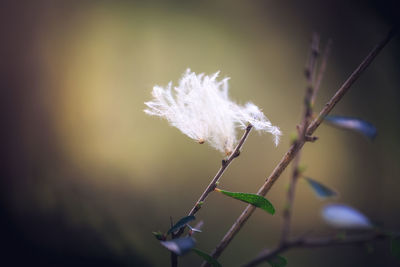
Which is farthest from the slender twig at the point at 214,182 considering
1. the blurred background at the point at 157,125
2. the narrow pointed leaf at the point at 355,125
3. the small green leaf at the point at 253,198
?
the blurred background at the point at 157,125

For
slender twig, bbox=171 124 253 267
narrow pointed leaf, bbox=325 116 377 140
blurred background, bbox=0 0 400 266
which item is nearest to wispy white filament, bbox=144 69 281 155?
slender twig, bbox=171 124 253 267

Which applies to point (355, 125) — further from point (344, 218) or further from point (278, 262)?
point (278, 262)

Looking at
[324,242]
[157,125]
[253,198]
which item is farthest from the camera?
[157,125]

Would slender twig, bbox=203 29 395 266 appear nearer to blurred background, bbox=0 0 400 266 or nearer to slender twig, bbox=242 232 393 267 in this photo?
slender twig, bbox=242 232 393 267

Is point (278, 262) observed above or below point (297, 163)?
below

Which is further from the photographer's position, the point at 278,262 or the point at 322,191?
the point at 278,262

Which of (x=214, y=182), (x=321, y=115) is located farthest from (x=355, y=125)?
(x=214, y=182)

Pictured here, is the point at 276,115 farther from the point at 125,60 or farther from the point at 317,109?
the point at 125,60

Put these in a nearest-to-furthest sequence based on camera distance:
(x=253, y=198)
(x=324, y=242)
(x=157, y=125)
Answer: (x=324, y=242) < (x=253, y=198) < (x=157, y=125)
